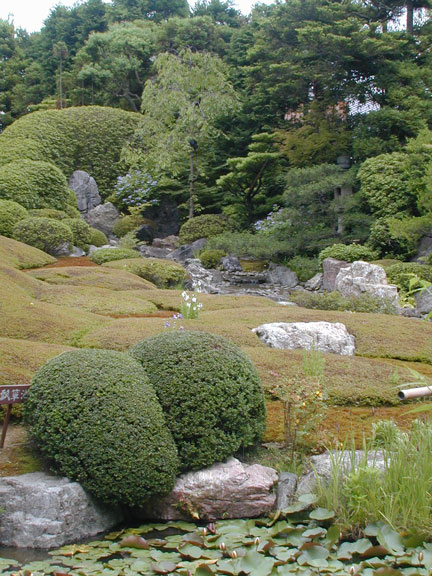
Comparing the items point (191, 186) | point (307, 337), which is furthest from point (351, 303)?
point (191, 186)

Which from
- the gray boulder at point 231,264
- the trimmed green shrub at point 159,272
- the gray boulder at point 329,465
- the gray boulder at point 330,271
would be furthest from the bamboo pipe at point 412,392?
the gray boulder at point 231,264

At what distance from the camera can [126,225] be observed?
20.8m

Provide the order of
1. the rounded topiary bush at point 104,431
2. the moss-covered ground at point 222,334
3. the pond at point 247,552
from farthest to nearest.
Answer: the moss-covered ground at point 222,334 < the rounded topiary bush at point 104,431 < the pond at point 247,552

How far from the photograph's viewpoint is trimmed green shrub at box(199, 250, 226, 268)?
17.2m

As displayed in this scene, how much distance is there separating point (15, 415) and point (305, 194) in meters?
13.0

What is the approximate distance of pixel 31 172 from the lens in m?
17.9

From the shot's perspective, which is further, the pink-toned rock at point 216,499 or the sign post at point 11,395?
the sign post at point 11,395

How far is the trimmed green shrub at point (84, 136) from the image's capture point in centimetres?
2286

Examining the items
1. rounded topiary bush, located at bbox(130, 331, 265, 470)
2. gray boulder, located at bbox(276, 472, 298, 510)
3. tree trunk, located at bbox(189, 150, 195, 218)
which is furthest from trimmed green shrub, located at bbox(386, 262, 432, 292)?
tree trunk, located at bbox(189, 150, 195, 218)

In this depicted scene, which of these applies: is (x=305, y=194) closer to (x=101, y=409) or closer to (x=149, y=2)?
(x=101, y=409)

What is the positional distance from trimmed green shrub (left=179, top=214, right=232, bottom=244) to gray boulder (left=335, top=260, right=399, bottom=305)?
29.3 feet

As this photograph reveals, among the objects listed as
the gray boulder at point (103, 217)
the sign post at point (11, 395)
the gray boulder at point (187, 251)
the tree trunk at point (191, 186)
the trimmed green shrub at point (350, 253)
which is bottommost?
the sign post at point (11, 395)

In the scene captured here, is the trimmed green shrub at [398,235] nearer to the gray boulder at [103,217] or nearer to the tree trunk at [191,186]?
the tree trunk at [191,186]

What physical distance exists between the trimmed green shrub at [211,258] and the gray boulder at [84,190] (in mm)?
7339
